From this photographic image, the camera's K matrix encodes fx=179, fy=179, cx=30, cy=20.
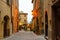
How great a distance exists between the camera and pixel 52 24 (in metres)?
11.3

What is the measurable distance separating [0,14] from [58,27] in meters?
7.59

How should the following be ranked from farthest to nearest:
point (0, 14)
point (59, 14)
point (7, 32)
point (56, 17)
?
point (7, 32), point (0, 14), point (56, 17), point (59, 14)

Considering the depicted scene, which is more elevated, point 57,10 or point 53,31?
point 57,10

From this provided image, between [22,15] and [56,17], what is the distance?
6883cm

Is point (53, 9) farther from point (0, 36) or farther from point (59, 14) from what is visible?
point (0, 36)

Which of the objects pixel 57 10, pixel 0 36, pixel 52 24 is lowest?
pixel 0 36

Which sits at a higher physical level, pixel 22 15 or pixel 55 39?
pixel 22 15

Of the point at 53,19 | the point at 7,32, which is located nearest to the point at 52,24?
the point at 53,19

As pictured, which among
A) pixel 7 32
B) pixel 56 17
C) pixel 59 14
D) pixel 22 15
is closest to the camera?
pixel 59 14

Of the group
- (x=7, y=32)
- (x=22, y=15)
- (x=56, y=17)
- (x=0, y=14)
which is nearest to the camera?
(x=56, y=17)

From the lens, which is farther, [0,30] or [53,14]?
[0,30]

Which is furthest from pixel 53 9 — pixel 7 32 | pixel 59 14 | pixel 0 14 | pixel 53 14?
pixel 7 32

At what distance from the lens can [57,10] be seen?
10828 millimetres

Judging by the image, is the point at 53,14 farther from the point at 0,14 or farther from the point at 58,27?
the point at 0,14
